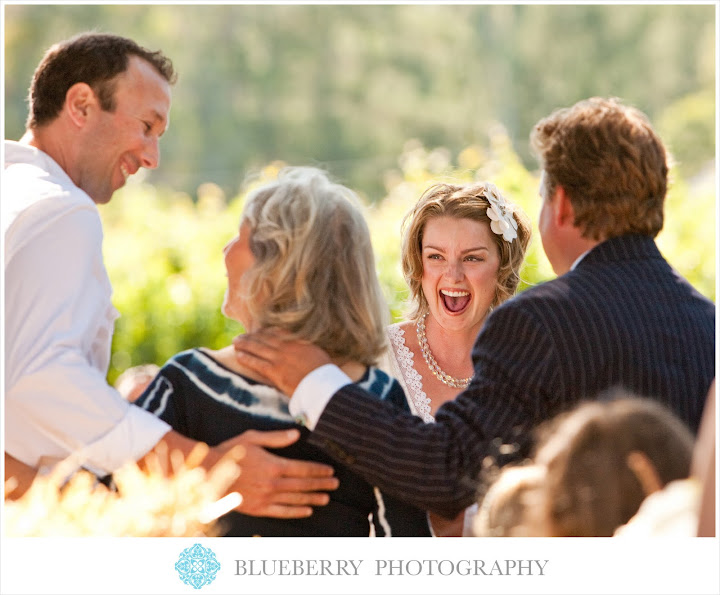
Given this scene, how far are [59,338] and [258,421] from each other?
65 cm

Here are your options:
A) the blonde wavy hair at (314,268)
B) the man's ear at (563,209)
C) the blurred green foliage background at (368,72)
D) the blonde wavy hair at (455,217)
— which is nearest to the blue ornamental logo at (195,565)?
the blonde wavy hair at (314,268)

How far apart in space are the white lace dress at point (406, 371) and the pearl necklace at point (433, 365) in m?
→ 0.06

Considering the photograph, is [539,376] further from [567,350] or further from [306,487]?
[306,487]

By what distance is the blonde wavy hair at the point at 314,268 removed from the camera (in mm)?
2510

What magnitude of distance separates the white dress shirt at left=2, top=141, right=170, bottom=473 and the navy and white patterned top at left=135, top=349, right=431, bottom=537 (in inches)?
3.5

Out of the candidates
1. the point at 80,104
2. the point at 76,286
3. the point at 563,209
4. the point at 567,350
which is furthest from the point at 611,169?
the point at 80,104

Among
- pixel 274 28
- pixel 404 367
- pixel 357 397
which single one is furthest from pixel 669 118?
pixel 357 397

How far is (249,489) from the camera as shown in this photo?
8.36ft

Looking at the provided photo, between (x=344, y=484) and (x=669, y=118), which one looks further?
→ (x=669, y=118)

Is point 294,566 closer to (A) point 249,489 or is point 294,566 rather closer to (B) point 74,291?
(A) point 249,489

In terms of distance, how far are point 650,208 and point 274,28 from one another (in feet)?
66.7

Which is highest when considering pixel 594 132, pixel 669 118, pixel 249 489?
pixel 669 118

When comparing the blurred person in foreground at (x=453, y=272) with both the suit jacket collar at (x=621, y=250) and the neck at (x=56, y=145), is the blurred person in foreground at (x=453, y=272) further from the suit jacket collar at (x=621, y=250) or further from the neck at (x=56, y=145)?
the neck at (x=56, y=145)

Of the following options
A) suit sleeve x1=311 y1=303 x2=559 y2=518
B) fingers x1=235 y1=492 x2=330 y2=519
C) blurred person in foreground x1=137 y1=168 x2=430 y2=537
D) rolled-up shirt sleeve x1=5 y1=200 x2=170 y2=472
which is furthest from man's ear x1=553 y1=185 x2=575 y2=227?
rolled-up shirt sleeve x1=5 y1=200 x2=170 y2=472
